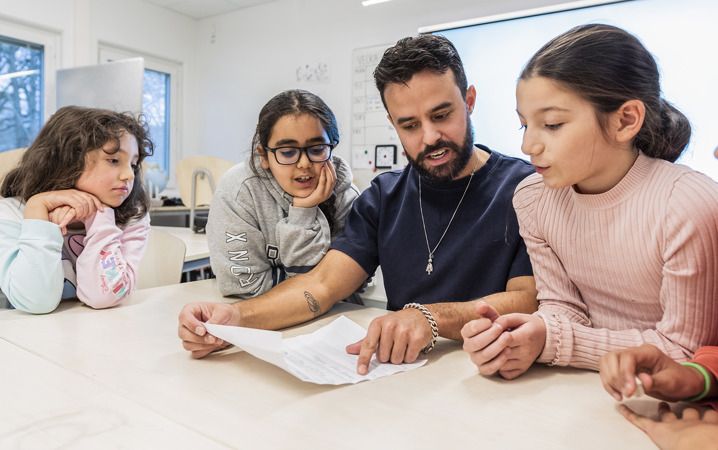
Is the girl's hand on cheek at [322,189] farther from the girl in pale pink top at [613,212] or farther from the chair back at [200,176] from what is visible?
the chair back at [200,176]

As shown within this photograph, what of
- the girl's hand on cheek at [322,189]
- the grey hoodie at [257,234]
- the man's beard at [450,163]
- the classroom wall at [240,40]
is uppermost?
the classroom wall at [240,40]

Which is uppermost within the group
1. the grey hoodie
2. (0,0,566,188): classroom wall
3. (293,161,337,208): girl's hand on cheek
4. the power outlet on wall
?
(0,0,566,188): classroom wall

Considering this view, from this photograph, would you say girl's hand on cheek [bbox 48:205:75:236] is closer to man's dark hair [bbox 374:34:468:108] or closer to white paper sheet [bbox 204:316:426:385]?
white paper sheet [bbox 204:316:426:385]

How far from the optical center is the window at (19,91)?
3900mm

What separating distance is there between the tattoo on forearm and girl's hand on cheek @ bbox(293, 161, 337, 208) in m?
0.29

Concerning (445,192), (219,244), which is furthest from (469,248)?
(219,244)

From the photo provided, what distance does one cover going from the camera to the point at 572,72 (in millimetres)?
792

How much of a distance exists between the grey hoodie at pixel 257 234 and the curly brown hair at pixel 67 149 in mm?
319

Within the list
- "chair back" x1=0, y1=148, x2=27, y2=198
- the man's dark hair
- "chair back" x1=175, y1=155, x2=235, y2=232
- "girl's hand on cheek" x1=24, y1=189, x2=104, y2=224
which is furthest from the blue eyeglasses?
"chair back" x1=175, y1=155, x2=235, y2=232

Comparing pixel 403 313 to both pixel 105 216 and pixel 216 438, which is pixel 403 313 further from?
pixel 105 216

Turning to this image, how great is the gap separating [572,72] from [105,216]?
1.18m

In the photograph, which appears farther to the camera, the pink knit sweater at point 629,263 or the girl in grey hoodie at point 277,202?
the girl in grey hoodie at point 277,202

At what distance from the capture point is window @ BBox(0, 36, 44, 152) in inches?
154

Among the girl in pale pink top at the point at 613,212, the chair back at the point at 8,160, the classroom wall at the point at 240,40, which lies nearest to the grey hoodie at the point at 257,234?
the girl in pale pink top at the point at 613,212
